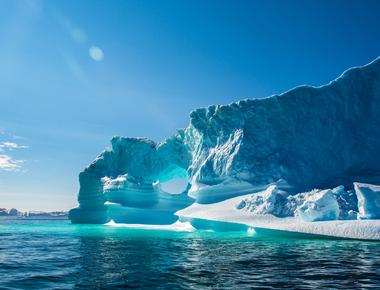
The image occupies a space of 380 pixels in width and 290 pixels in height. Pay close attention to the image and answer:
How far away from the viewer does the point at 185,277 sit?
8.71 metres

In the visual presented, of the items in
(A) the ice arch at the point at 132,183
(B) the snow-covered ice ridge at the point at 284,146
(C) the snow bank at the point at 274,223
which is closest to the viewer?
(C) the snow bank at the point at 274,223

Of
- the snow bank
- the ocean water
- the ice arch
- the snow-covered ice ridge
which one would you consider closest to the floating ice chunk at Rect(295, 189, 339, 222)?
the snow bank

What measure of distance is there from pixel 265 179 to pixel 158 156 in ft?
54.4

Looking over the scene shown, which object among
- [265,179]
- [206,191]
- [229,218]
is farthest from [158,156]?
[229,218]

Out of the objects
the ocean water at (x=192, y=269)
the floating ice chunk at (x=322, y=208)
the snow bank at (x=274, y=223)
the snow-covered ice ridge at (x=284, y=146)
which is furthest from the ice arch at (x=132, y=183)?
the ocean water at (x=192, y=269)

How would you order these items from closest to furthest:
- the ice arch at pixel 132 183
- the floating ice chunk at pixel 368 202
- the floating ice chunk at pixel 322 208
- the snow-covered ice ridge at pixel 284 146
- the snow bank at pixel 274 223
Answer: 1. the snow bank at pixel 274 223
2. the floating ice chunk at pixel 368 202
3. the floating ice chunk at pixel 322 208
4. the snow-covered ice ridge at pixel 284 146
5. the ice arch at pixel 132 183

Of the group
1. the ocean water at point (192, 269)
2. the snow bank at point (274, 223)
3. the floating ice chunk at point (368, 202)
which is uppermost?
the floating ice chunk at point (368, 202)

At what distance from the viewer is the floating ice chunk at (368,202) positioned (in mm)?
20355

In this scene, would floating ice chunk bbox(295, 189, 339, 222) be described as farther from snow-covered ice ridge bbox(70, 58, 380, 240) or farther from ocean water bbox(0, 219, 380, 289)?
ocean water bbox(0, 219, 380, 289)

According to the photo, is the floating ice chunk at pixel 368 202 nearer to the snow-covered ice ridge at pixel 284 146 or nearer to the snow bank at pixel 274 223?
the snow bank at pixel 274 223

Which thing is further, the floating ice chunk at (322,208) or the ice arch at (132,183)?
the ice arch at (132,183)

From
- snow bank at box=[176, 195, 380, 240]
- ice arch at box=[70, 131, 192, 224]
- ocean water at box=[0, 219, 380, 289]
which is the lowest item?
ocean water at box=[0, 219, 380, 289]

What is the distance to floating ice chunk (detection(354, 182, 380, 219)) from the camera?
66.8 ft

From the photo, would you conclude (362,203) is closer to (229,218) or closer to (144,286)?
(229,218)
